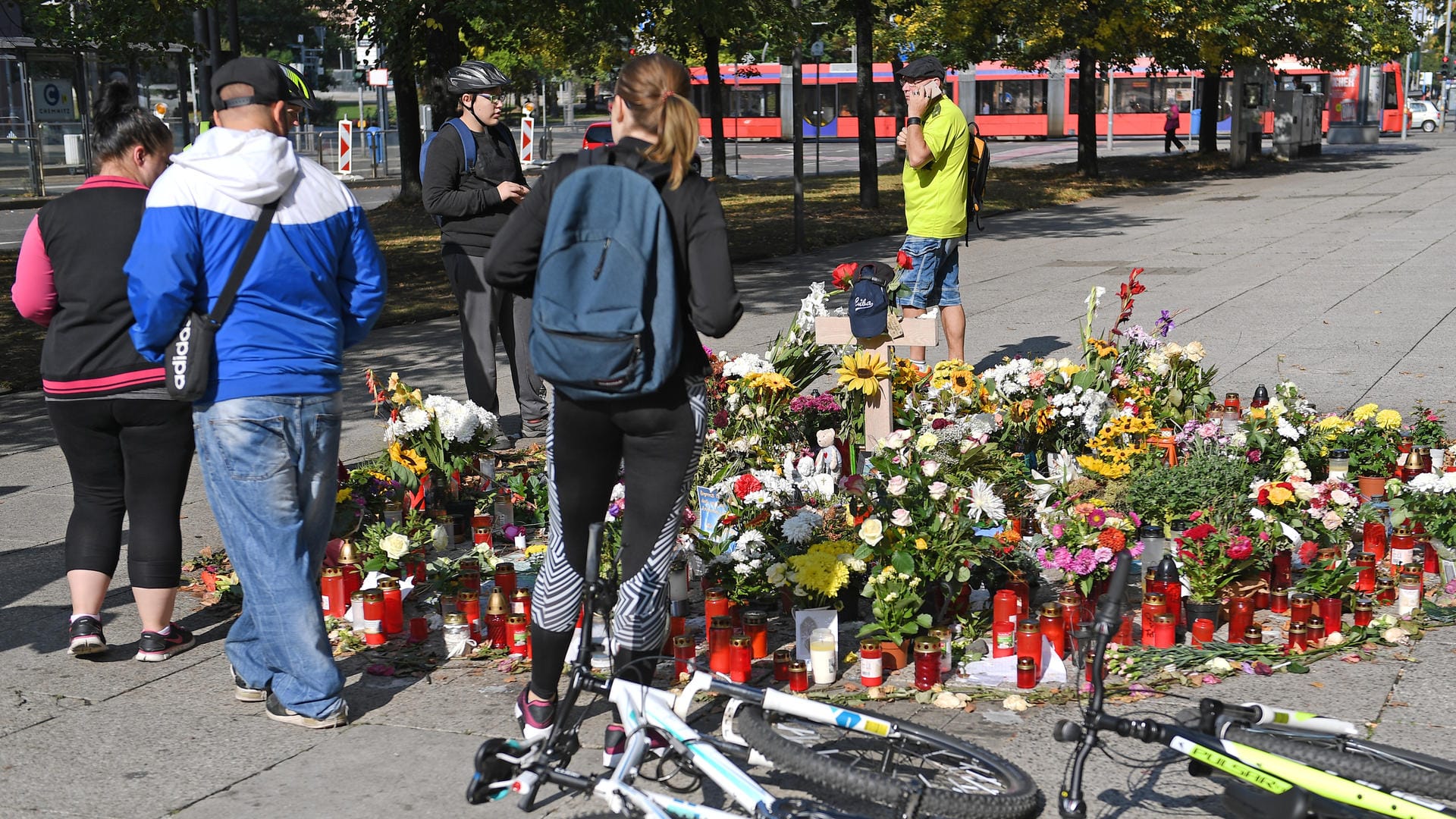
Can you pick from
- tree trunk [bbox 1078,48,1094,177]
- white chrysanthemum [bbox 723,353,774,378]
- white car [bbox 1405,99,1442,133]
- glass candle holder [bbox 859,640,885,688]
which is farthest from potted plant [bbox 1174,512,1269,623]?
white car [bbox 1405,99,1442,133]

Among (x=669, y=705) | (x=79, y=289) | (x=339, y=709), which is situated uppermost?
(x=79, y=289)

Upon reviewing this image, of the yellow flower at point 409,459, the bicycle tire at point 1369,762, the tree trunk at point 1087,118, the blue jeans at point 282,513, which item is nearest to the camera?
the bicycle tire at point 1369,762

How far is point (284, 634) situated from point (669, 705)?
1.28 m

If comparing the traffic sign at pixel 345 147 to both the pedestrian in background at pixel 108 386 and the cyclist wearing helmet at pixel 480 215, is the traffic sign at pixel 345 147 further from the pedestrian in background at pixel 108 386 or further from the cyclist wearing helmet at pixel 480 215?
the pedestrian in background at pixel 108 386

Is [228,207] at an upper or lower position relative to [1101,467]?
upper

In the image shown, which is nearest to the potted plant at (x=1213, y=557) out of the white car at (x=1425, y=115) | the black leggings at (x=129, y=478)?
the black leggings at (x=129, y=478)

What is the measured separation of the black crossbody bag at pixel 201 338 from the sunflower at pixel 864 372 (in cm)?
281

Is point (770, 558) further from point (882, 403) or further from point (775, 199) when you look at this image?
point (775, 199)

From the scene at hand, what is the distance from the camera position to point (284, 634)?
13.0 feet

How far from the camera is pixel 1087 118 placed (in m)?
26.6

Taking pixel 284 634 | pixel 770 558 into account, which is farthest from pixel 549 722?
pixel 770 558

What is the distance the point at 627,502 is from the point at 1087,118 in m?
24.7

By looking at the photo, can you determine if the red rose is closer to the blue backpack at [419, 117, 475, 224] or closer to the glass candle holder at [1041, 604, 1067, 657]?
the glass candle holder at [1041, 604, 1067, 657]

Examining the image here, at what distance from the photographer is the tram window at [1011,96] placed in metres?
47.4
